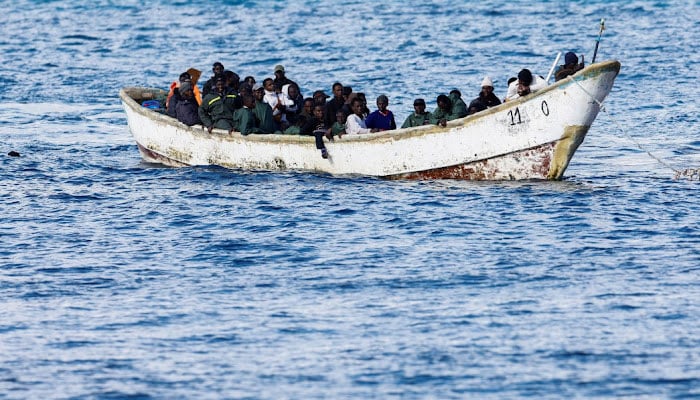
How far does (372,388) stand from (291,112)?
12.3m

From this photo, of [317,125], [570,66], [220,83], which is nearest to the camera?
[570,66]

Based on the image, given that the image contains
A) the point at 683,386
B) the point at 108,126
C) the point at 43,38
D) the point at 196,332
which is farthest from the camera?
the point at 43,38

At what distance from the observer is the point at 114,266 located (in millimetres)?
19031

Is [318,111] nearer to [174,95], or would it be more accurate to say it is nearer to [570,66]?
[174,95]

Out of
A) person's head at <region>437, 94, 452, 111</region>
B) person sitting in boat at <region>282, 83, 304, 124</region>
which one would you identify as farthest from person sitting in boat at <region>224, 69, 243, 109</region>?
person's head at <region>437, 94, 452, 111</region>

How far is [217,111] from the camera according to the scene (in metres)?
25.5

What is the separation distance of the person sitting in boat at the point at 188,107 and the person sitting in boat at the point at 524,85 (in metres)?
6.08

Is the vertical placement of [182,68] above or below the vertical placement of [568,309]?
above

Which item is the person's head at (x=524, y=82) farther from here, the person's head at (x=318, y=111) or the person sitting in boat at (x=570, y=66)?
the person's head at (x=318, y=111)

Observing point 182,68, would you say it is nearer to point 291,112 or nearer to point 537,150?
point 291,112

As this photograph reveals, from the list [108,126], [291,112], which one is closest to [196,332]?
[291,112]

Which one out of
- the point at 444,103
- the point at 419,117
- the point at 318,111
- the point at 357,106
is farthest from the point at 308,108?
the point at 444,103

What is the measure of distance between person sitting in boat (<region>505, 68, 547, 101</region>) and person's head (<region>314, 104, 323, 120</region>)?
11.2 feet

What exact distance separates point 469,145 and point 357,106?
7.92 ft
